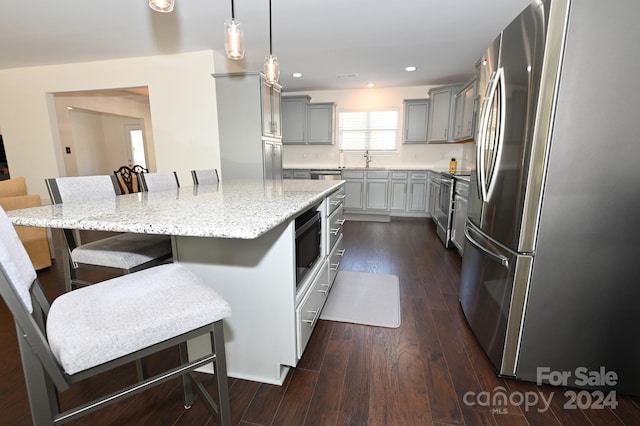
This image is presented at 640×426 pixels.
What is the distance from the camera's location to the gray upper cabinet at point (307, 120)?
579 centimetres

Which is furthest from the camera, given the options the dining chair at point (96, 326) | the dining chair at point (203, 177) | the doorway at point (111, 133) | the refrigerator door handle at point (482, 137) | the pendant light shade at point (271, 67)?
the doorway at point (111, 133)

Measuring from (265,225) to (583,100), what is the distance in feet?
4.53

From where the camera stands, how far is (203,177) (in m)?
2.86

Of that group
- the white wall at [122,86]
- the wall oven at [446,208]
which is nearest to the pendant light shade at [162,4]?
the white wall at [122,86]

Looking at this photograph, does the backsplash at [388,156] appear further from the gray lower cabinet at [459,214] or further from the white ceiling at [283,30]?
the gray lower cabinet at [459,214]

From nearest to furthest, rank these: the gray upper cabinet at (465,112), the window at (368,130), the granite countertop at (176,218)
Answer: the granite countertop at (176,218) < the gray upper cabinet at (465,112) < the window at (368,130)

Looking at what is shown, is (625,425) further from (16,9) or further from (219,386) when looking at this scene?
(16,9)

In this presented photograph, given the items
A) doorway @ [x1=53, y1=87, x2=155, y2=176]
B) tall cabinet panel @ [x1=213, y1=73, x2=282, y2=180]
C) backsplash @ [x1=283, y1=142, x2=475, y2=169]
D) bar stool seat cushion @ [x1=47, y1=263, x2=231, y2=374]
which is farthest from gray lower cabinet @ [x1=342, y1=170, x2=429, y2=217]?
doorway @ [x1=53, y1=87, x2=155, y2=176]

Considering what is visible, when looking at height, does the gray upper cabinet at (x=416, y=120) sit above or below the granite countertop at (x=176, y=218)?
above

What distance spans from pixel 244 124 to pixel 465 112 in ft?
10.2

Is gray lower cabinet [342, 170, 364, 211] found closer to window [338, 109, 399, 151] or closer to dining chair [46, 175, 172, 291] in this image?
window [338, 109, 399, 151]

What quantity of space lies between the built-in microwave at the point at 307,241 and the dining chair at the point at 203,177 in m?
1.39

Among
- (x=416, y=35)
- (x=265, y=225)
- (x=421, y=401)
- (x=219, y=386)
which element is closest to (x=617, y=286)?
(x=421, y=401)

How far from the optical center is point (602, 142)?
4.03ft
